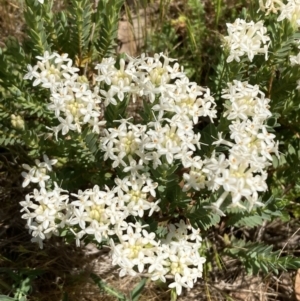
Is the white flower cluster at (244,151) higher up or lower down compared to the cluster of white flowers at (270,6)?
lower down

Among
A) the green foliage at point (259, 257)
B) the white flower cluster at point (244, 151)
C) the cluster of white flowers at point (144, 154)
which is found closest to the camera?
the white flower cluster at point (244, 151)

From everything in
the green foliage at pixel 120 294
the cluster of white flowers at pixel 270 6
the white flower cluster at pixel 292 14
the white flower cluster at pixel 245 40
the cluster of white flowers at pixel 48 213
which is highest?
the cluster of white flowers at pixel 270 6

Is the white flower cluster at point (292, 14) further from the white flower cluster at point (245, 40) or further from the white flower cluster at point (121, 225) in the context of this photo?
the white flower cluster at point (121, 225)

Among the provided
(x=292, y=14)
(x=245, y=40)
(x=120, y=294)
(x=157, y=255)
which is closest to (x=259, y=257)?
(x=157, y=255)

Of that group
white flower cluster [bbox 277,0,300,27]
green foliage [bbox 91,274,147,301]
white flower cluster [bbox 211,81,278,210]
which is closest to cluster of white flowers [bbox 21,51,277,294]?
white flower cluster [bbox 211,81,278,210]

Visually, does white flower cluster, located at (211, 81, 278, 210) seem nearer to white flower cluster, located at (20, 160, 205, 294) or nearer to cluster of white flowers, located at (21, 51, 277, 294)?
cluster of white flowers, located at (21, 51, 277, 294)

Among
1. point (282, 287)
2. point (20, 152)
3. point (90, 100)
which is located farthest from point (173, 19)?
point (282, 287)

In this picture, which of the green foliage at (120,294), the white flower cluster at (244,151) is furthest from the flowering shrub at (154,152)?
the green foliage at (120,294)

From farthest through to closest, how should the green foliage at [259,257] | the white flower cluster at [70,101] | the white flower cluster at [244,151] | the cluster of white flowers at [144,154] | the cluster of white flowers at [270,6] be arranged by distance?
the cluster of white flowers at [270,6] < the green foliage at [259,257] < the white flower cluster at [70,101] < the cluster of white flowers at [144,154] < the white flower cluster at [244,151]
